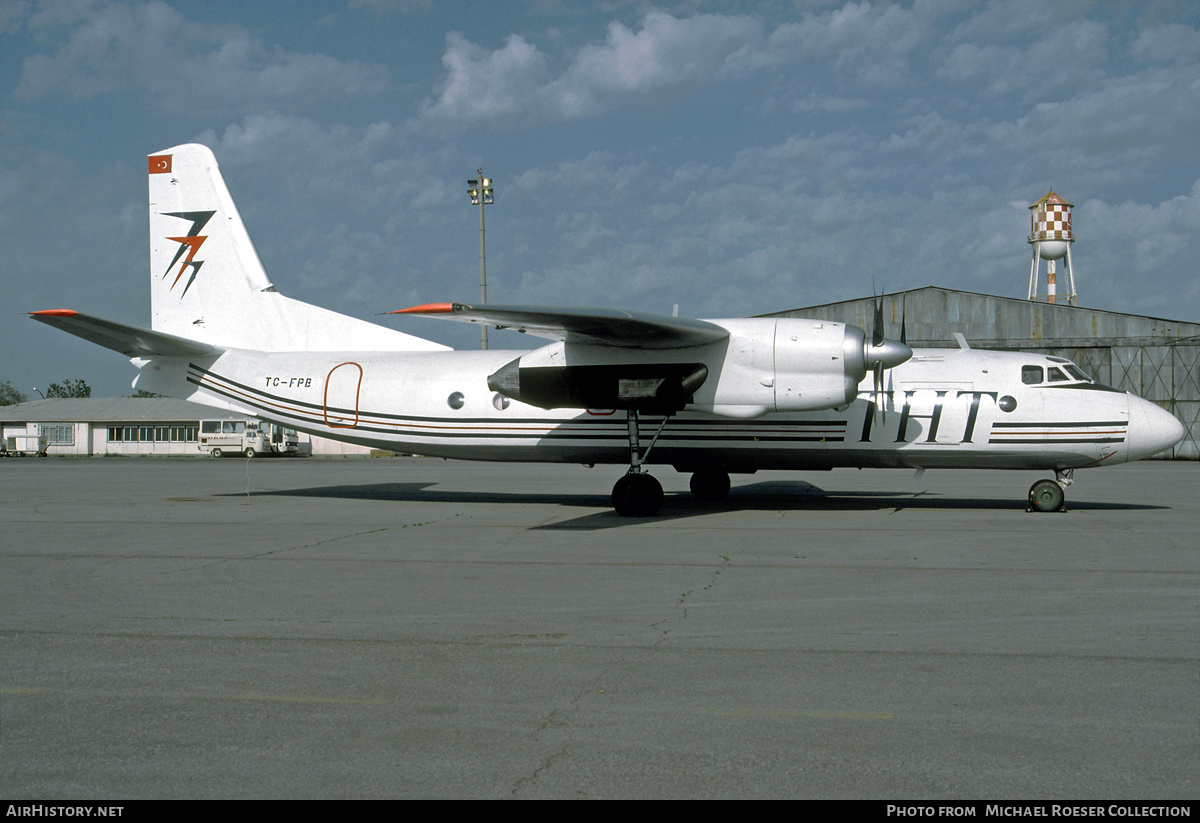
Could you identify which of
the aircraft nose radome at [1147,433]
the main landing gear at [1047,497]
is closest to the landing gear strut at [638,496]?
the main landing gear at [1047,497]

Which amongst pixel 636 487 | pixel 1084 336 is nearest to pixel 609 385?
pixel 636 487

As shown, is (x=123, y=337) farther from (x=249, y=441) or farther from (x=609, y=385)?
(x=249, y=441)

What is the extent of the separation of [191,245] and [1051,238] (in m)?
51.6

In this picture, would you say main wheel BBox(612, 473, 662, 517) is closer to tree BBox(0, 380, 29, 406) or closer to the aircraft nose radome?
the aircraft nose radome

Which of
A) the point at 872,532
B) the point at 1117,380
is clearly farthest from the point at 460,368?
the point at 1117,380

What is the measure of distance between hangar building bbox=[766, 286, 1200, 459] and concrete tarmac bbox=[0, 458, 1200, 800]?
1513 inches

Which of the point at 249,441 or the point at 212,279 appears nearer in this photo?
the point at 212,279

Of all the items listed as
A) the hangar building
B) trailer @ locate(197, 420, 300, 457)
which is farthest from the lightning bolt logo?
the hangar building

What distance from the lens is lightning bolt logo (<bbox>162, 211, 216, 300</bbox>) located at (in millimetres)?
20703

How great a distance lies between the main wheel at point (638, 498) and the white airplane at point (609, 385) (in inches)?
1.0

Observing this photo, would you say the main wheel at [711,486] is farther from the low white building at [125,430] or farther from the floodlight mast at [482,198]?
the low white building at [125,430]

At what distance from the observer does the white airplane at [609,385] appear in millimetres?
16406

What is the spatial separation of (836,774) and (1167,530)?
495 inches

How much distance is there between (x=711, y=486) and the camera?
20.3 m
